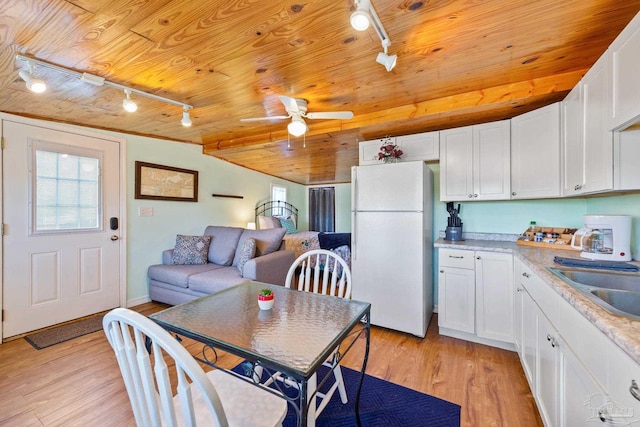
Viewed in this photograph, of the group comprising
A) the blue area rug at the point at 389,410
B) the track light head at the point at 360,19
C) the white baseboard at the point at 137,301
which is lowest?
the blue area rug at the point at 389,410

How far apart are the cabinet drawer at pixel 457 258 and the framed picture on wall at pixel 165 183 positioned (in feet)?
11.4

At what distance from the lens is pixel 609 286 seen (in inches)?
52.2

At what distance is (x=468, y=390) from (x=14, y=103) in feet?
14.1

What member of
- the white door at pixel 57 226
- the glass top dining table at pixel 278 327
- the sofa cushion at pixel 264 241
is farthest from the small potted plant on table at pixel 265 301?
the white door at pixel 57 226

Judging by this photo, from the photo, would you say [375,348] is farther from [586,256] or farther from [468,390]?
[586,256]

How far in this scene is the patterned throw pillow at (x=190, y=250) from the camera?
3.41m

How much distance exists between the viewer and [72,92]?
2.16 meters

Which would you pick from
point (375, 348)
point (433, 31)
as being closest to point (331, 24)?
point (433, 31)

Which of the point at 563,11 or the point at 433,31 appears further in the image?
the point at 433,31

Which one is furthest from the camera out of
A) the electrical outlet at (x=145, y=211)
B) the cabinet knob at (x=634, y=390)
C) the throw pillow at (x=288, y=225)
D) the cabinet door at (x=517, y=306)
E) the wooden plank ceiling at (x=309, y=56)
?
the throw pillow at (x=288, y=225)

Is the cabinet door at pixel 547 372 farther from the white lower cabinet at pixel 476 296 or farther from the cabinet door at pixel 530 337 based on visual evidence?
the white lower cabinet at pixel 476 296

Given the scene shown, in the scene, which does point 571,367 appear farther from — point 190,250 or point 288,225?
point 288,225

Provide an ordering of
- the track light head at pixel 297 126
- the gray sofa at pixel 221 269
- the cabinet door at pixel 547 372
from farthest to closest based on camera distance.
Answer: the gray sofa at pixel 221 269 → the track light head at pixel 297 126 → the cabinet door at pixel 547 372

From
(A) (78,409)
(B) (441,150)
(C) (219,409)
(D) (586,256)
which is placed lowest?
(A) (78,409)
